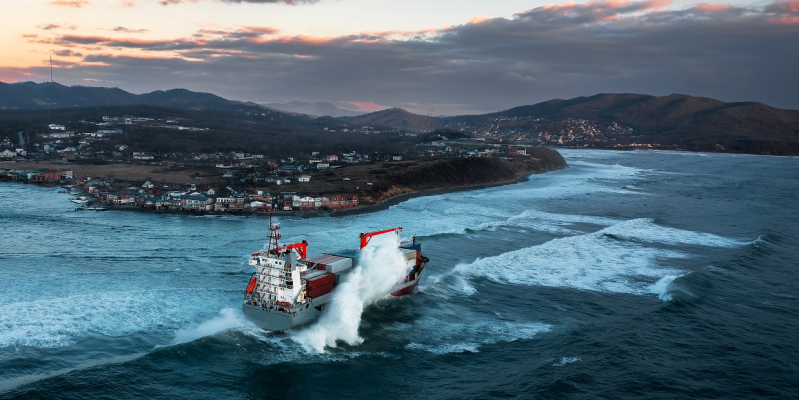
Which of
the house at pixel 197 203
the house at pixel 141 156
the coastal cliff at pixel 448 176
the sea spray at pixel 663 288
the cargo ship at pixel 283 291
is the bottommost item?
the sea spray at pixel 663 288

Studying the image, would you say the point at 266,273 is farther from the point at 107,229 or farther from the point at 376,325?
the point at 107,229

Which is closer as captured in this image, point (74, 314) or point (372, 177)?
point (74, 314)

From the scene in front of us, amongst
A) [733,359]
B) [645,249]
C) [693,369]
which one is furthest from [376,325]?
[645,249]

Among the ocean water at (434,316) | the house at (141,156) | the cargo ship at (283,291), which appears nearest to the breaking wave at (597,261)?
the ocean water at (434,316)

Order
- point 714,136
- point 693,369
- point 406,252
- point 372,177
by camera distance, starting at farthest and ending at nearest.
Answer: point 714,136 < point 372,177 < point 406,252 < point 693,369

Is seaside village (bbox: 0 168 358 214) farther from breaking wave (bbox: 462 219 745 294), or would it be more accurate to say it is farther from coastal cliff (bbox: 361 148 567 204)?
breaking wave (bbox: 462 219 745 294)

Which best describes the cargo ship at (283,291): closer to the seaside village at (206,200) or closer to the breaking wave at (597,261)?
the breaking wave at (597,261)
